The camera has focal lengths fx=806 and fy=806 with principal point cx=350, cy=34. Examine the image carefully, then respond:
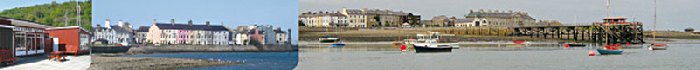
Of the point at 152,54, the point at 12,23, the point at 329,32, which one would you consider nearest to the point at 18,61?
the point at 12,23

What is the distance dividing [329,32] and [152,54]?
68.6 ft

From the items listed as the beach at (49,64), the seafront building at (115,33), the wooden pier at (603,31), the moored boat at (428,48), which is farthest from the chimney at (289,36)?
Answer: the wooden pier at (603,31)

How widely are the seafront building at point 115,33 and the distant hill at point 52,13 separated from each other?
1.67ft

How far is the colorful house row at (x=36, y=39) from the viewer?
695cm

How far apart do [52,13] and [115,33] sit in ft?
2.69

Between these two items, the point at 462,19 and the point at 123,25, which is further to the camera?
the point at 462,19

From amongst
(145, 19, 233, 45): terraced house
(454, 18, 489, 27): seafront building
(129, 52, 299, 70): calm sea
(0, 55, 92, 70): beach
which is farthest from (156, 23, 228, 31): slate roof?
(454, 18, 489, 27): seafront building

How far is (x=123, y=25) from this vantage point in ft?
23.9

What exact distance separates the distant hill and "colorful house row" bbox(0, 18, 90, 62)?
4.2 inches

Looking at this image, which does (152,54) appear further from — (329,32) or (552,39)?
(552,39)

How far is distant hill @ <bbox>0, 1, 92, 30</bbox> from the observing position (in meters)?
7.71

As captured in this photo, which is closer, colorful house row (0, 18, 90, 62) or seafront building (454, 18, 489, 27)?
colorful house row (0, 18, 90, 62)

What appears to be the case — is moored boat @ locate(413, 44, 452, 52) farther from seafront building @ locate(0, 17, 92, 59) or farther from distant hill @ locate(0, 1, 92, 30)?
seafront building @ locate(0, 17, 92, 59)

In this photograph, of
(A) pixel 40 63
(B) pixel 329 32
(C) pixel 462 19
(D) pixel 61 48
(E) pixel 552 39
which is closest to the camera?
(A) pixel 40 63
